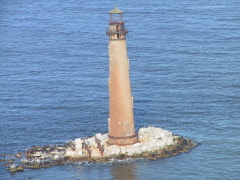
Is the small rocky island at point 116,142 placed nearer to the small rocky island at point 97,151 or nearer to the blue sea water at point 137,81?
the small rocky island at point 97,151

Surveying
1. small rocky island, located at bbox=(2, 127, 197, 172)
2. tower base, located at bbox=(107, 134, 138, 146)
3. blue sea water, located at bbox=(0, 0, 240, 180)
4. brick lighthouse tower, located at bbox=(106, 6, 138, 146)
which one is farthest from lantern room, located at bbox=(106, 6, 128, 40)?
blue sea water, located at bbox=(0, 0, 240, 180)

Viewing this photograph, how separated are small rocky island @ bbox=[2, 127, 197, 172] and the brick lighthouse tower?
1170 millimetres

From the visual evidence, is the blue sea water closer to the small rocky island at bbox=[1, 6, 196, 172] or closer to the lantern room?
the small rocky island at bbox=[1, 6, 196, 172]

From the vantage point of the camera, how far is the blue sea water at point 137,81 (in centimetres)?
8319

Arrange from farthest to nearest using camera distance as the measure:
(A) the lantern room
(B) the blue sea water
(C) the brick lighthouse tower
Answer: (B) the blue sea water < (C) the brick lighthouse tower < (A) the lantern room

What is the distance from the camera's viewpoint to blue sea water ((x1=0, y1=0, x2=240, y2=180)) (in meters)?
83.2

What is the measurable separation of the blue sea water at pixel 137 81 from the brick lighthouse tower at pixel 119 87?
3.91m

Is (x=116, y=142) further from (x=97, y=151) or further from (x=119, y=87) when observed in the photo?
(x=119, y=87)

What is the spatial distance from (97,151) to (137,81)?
1121 inches

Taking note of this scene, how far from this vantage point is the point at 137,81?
11256 cm

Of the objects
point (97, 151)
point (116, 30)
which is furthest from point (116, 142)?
point (116, 30)

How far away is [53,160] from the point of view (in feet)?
275

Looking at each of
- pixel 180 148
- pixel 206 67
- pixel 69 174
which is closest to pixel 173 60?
Result: pixel 206 67

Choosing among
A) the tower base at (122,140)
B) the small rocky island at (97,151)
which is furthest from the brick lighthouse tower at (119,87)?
the small rocky island at (97,151)
